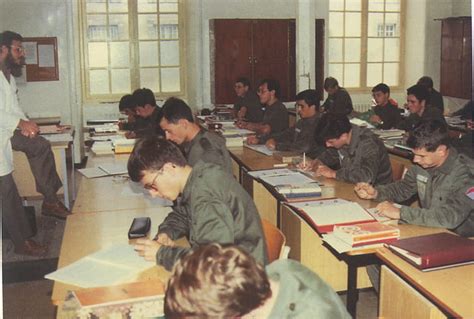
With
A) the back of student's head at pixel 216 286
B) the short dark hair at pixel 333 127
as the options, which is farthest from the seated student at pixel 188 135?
the back of student's head at pixel 216 286

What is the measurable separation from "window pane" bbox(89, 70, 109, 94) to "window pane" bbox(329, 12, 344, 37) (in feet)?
11.8

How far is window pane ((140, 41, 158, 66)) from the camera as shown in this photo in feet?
28.4

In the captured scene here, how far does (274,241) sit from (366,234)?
1.27ft

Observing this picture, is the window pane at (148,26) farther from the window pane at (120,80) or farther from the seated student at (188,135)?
the seated student at (188,135)

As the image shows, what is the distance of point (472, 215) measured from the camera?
2.75 metres

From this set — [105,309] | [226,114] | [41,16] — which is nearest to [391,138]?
[226,114]

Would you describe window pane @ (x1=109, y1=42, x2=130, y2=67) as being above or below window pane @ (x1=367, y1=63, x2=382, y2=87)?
above

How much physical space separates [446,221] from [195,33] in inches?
258

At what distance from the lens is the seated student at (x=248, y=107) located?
23.5 ft

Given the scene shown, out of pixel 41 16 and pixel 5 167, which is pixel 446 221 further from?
pixel 41 16

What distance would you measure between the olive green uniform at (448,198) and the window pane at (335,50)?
6824 millimetres

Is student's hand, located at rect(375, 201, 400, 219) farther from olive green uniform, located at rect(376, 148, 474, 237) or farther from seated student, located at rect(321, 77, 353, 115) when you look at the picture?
seated student, located at rect(321, 77, 353, 115)

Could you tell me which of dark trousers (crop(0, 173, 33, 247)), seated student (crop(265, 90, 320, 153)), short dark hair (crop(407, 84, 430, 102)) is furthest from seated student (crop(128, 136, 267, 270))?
short dark hair (crop(407, 84, 430, 102))

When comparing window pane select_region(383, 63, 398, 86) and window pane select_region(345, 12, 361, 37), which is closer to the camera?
window pane select_region(345, 12, 361, 37)
